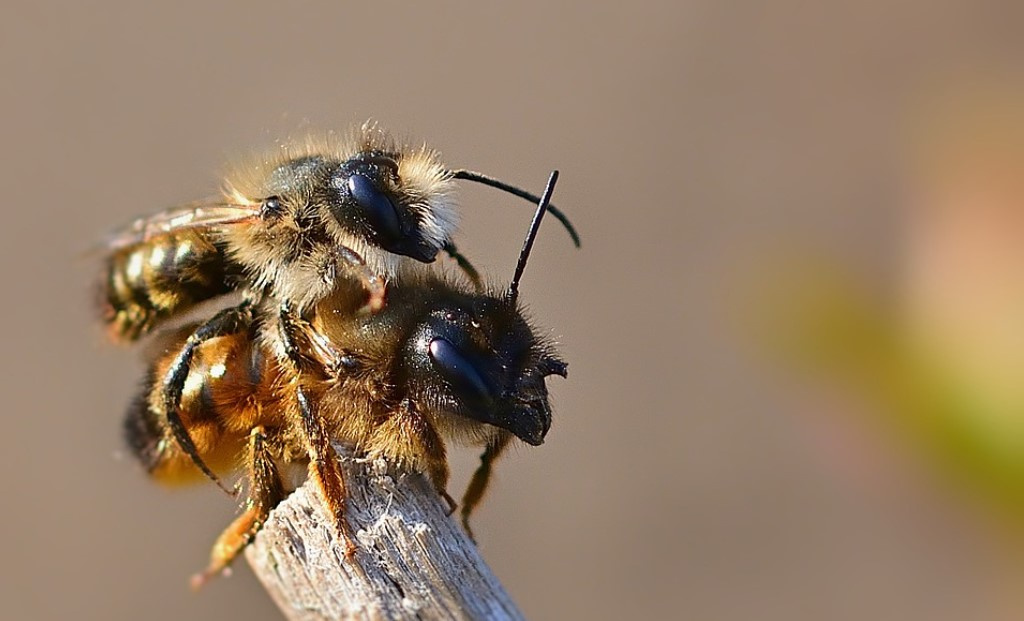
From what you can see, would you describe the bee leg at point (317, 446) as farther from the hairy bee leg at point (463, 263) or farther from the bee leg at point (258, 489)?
the hairy bee leg at point (463, 263)

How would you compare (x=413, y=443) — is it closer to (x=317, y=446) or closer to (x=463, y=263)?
(x=317, y=446)

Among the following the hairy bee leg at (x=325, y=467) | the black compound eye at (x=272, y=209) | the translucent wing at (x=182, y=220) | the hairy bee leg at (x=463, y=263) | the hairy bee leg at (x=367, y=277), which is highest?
the hairy bee leg at (x=463, y=263)

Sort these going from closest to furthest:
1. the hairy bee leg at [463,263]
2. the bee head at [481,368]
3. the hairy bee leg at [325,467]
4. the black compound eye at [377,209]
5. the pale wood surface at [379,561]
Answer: the pale wood surface at [379,561] → the hairy bee leg at [325,467] → the bee head at [481,368] → the black compound eye at [377,209] → the hairy bee leg at [463,263]

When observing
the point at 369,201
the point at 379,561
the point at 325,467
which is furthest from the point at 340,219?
the point at 379,561

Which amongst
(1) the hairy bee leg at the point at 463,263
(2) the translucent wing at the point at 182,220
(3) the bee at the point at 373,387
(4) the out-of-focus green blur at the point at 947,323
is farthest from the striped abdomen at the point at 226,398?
(4) the out-of-focus green blur at the point at 947,323

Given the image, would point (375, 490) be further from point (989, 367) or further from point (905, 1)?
point (905, 1)
